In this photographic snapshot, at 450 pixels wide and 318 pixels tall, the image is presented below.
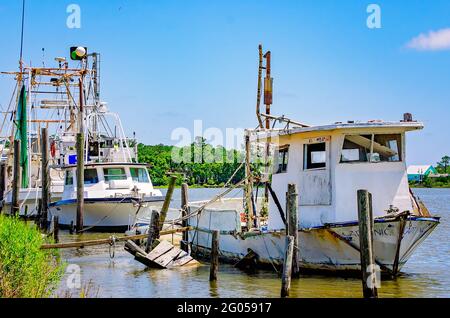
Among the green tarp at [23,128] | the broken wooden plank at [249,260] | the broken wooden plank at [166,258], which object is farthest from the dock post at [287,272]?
the green tarp at [23,128]

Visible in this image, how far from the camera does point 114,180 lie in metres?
35.8

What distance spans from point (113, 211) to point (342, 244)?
1795 cm

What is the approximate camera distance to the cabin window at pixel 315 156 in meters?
20.0

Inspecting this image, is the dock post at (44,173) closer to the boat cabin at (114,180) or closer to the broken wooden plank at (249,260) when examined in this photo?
the boat cabin at (114,180)

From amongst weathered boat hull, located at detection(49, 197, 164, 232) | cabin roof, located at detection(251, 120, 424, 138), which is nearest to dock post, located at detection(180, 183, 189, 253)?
cabin roof, located at detection(251, 120, 424, 138)

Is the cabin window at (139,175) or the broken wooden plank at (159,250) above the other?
→ the cabin window at (139,175)

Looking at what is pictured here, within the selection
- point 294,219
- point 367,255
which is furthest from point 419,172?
point 367,255

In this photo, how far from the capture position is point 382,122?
1914 centimetres

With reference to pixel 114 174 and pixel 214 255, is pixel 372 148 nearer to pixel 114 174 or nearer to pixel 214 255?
pixel 214 255

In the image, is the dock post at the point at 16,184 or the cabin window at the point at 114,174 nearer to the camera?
the dock post at the point at 16,184

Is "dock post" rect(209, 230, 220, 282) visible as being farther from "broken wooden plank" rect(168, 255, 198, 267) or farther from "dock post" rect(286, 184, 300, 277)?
"broken wooden plank" rect(168, 255, 198, 267)

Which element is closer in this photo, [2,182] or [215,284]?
[215,284]
